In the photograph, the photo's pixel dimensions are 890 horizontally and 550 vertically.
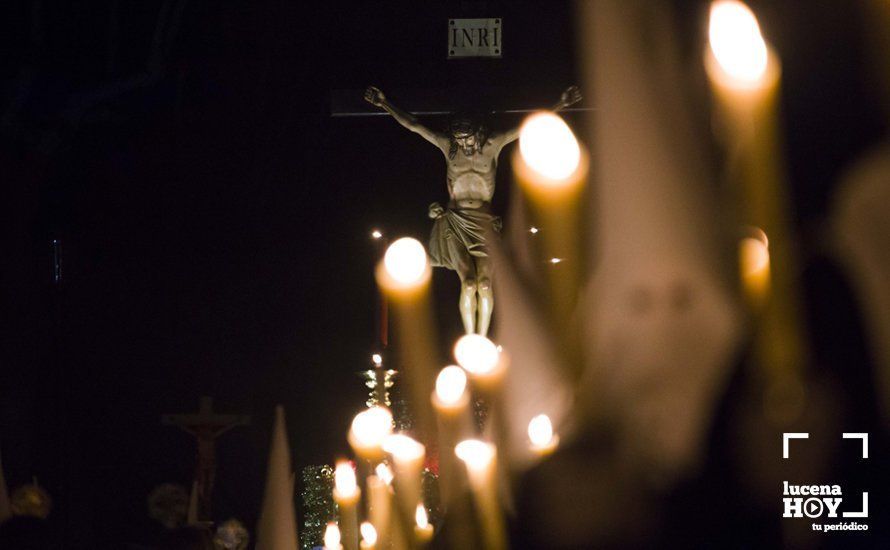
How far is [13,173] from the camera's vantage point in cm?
688

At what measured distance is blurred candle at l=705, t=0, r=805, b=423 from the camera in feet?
10.2

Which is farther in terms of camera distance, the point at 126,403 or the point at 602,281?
the point at 126,403

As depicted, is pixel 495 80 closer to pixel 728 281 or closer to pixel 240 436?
pixel 240 436

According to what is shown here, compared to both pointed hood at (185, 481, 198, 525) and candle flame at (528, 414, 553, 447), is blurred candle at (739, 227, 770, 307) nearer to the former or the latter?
candle flame at (528, 414, 553, 447)

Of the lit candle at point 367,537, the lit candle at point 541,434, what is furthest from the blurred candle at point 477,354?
the lit candle at point 541,434

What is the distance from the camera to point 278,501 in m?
8.42

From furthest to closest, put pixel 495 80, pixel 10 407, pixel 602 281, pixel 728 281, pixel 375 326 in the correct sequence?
pixel 375 326 → pixel 495 80 → pixel 10 407 → pixel 602 281 → pixel 728 281

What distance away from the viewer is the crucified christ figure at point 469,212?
7.04 metres

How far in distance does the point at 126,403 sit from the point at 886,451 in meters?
6.45

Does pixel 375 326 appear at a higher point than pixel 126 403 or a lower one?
higher

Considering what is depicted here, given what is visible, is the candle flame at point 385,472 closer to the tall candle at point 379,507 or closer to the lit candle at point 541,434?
the tall candle at point 379,507

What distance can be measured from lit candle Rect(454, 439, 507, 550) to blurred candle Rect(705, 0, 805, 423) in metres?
0.81

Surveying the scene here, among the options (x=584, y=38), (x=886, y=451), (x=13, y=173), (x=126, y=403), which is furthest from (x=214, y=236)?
(x=886, y=451)

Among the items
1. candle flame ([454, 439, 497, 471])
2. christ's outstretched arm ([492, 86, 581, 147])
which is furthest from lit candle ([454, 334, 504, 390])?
christ's outstretched arm ([492, 86, 581, 147])
